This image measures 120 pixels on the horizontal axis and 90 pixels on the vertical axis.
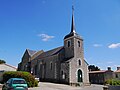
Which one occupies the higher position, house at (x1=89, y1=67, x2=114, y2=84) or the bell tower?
the bell tower

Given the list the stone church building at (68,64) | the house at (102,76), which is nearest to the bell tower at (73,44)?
the stone church building at (68,64)

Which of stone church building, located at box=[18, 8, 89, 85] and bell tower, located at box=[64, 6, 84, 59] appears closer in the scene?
stone church building, located at box=[18, 8, 89, 85]

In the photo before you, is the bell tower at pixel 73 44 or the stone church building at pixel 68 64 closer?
the stone church building at pixel 68 64

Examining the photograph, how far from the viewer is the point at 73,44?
3603cm

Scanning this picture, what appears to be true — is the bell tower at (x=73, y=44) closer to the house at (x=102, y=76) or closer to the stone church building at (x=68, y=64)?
the stone church building at (x=68, y=64)

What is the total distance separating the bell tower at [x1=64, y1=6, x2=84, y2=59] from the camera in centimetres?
3588

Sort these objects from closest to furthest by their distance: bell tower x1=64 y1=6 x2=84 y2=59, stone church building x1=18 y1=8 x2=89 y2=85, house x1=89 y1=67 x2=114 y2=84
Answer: stone church building x1=18 y1=8 x2=89 y2=85
bell tower x1=64 y1=6 x2=84 y2=59
house x1=89 y1=67 x2=114 y2=84

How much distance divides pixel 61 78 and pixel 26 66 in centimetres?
1892

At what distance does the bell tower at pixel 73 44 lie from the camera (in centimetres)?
3588

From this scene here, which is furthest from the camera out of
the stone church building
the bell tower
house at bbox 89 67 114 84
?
house at bbox 89 67 114 84

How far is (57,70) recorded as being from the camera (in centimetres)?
3744

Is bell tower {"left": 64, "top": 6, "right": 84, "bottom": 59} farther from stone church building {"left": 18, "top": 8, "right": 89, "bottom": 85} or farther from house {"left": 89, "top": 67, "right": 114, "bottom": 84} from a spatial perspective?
house {"left": 89, "top": 67, "right": 114, "bottom": 84}

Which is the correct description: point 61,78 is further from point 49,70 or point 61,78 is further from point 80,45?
point 80,45

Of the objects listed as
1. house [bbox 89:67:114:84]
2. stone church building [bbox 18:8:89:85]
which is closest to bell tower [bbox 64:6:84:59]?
stone church building [bbox 18:8:89:85]
